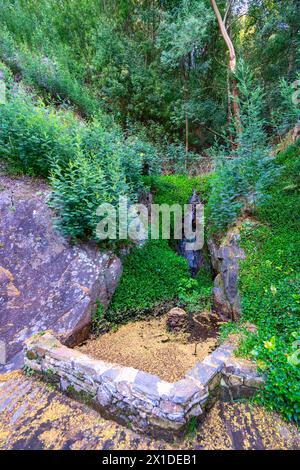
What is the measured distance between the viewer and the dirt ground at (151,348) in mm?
2500

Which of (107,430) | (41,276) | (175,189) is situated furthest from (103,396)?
(175,189)

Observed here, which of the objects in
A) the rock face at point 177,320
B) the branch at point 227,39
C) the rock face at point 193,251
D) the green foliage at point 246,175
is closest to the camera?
the rock face at point 177,320

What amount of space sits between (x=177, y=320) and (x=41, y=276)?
84.0 inches

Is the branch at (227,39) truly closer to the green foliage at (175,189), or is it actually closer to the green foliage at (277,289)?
the green foliage at (175,189)

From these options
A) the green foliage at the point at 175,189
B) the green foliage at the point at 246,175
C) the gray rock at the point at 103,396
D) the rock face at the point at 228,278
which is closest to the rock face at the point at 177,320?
the rock face at the point at 228,278

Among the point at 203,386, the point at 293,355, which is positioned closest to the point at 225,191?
the point at 293,355

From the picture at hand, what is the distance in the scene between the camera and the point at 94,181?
11.0 feet

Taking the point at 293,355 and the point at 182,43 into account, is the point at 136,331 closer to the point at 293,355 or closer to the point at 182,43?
the point at 293,355

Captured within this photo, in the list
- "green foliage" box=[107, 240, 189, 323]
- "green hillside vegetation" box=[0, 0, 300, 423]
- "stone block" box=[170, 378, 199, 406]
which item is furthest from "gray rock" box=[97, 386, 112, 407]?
"green foliage" box=[107, 240, 189, 323]

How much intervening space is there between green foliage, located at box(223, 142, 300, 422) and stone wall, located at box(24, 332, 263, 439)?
0.17 meters

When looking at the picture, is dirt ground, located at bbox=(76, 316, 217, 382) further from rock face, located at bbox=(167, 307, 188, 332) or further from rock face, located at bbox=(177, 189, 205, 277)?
rock face, located at bbox=(177, 189, 205, 277)

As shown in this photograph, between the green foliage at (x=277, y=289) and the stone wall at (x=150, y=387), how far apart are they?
0.17m

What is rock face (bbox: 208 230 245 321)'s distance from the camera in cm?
331

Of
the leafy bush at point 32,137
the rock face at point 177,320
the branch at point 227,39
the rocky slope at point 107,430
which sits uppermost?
the branch at point 227,39
